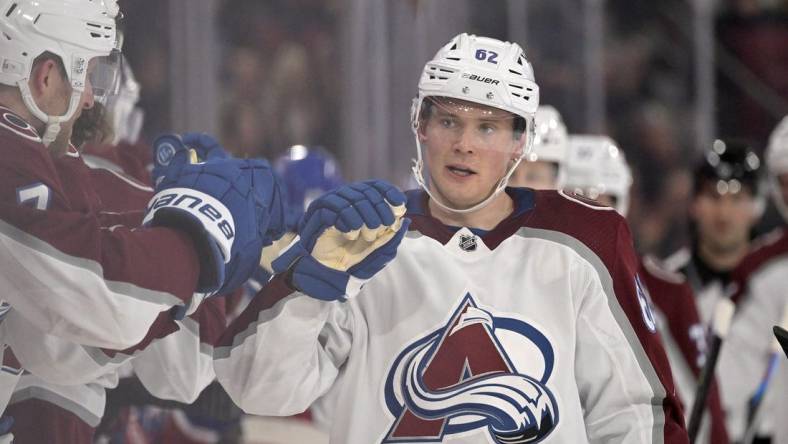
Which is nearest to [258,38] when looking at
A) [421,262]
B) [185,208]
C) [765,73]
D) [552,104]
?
[552,104]

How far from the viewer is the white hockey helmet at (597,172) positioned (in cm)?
415

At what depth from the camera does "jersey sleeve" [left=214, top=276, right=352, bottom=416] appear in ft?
6.95

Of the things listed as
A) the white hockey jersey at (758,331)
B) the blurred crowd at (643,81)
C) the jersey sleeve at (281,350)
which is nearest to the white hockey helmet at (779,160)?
the white hockey jersey at (758,331)

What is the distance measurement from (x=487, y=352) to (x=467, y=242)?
20 cm

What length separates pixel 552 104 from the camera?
15.9 feet

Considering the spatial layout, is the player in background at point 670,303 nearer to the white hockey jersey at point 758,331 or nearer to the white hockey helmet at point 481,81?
the white hockey jersey at point 758,331

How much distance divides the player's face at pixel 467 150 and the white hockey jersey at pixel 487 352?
0.27 ft

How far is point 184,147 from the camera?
2.37 meters

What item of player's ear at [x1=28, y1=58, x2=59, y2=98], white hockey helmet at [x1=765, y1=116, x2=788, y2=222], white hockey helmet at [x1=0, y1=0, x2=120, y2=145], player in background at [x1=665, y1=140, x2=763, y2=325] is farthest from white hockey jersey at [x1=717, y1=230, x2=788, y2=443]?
player's ear at [x1=28, y1=58, x2=59, y2=98]

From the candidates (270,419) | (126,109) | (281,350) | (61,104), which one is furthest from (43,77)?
(270,419)

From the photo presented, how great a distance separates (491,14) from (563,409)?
6.55 ft

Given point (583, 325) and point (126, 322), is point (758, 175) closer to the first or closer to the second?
point (583, 325)

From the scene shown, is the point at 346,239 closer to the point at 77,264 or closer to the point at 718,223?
the point at 77,264

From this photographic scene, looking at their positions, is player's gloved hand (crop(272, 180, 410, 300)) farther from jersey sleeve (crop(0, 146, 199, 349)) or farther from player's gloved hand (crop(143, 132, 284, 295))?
jersey sleeve (crop(0, 146, 199, 349))
